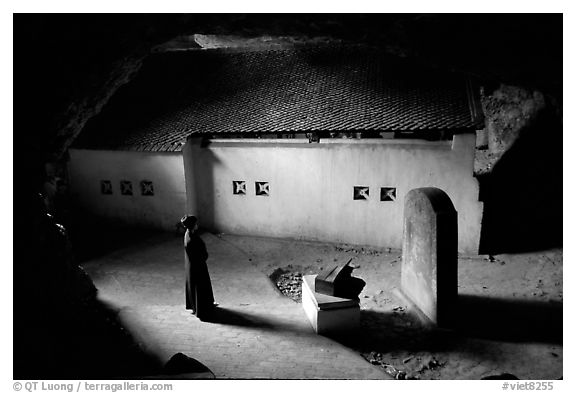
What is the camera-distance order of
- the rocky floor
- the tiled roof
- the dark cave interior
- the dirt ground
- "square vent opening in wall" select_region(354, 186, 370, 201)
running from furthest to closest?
"square vent opening in wall" select_region(354, 186, 370, 201) → the tiled roof → the dirt ground → the rocky floor → the dark cave interior

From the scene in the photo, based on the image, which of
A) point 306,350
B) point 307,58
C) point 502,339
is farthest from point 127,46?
point 307,58

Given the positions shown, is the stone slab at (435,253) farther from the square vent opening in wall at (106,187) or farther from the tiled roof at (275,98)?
the square vent opening in wall at (106,187)

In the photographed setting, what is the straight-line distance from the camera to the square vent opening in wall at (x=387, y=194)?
13.4 m

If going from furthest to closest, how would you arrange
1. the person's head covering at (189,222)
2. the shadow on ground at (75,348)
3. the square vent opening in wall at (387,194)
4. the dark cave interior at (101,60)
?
the square vent opening in wall at (387,194), the person's head covering at (189,222), the dark cave interior at (101,60), the shadow on ground at (75,348)

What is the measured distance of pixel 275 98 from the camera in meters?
15.0

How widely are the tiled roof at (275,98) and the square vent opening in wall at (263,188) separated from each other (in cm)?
207

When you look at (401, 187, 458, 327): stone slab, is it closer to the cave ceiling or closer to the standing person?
the cave ceiling

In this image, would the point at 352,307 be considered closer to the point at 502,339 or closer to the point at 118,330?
the point at 502,339

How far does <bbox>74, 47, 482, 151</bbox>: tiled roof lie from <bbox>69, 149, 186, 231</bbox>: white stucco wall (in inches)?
17.7

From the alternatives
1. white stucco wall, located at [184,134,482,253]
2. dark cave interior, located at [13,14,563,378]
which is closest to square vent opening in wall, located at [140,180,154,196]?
white stucco wall, located at [184,134,482,253]

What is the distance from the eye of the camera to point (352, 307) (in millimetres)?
7418

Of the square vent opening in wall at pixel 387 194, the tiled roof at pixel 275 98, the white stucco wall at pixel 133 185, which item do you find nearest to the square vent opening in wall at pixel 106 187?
the white stucco wall at pixel 133 185

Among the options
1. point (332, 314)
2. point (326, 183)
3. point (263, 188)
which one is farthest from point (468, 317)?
point (263, 188)

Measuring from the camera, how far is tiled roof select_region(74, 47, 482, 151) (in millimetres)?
13062
